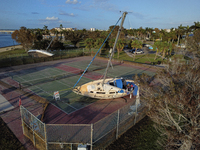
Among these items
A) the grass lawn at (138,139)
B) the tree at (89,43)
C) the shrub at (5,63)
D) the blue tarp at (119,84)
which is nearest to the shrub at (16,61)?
the shrub at (5,63)

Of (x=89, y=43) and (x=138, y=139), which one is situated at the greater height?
(x=89, y=43)

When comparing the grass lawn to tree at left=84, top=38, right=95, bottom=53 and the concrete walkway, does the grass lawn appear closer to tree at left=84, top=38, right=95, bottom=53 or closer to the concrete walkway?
the concrete walkway

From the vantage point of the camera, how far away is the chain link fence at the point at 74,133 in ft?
29.5

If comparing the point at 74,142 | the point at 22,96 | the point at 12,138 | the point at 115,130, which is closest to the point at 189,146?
the point at 115,130

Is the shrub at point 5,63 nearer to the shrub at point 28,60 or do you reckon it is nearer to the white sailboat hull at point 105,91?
the shrub at point 28,60

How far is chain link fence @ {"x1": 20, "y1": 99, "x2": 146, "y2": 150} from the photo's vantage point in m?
8.99

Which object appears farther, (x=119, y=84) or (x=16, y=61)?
(x=16, y=61)

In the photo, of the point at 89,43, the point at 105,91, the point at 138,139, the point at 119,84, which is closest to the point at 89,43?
the point at 89,43

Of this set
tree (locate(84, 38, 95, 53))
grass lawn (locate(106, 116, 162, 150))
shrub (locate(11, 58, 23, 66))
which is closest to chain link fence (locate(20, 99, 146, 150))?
grass lawn (locate(106, 116, 162, 150))

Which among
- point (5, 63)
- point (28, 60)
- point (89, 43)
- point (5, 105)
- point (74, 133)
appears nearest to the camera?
point (74, 133)

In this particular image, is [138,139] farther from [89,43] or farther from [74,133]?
[89,43]

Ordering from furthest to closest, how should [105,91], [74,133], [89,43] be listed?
1. [89,43]
2. [105,91]
3. [74,133]

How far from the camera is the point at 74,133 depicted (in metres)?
9.80

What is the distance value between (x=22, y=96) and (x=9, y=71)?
589 inches
